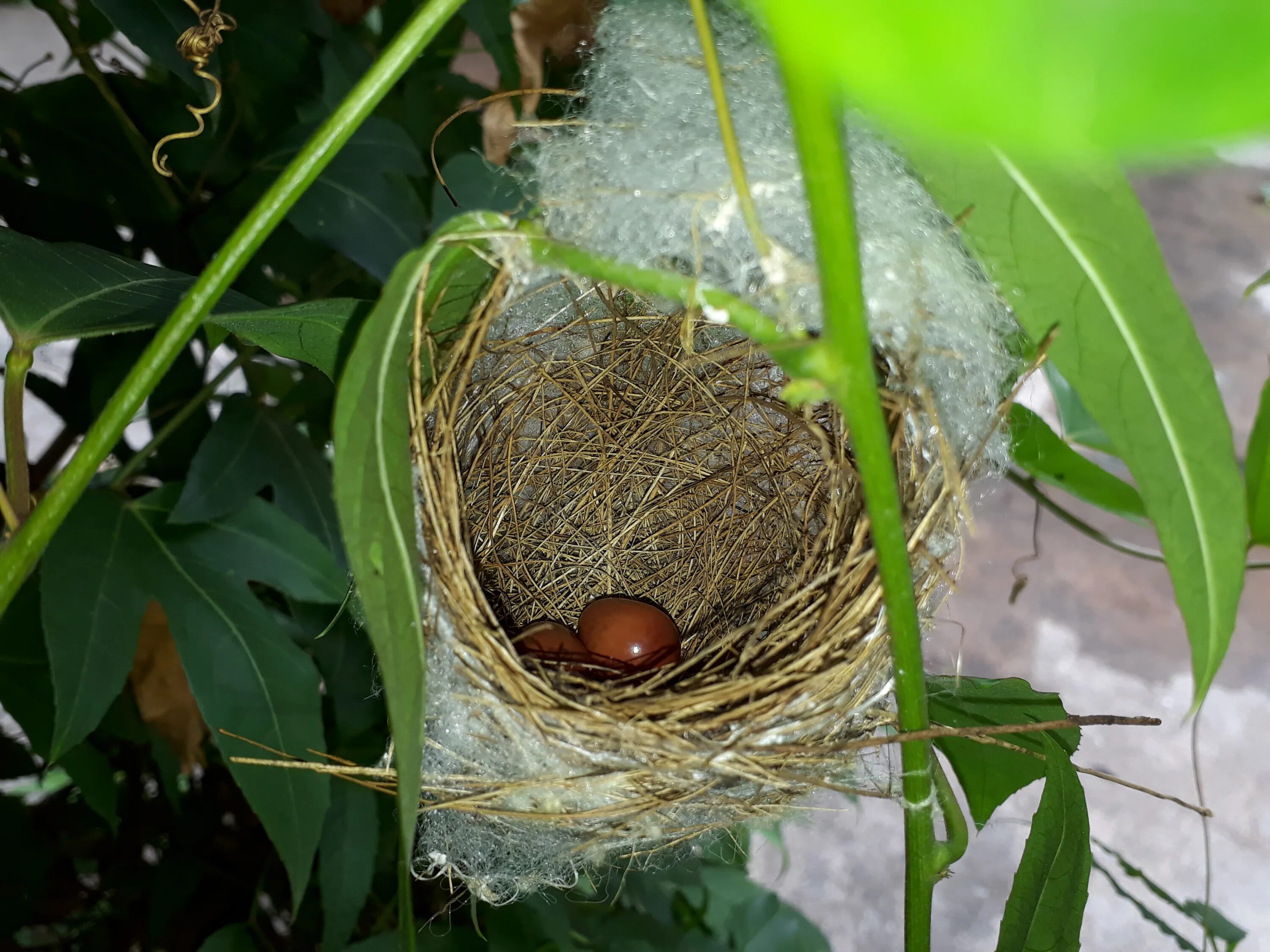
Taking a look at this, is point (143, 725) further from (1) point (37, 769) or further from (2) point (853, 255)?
(2) point (853, 255)

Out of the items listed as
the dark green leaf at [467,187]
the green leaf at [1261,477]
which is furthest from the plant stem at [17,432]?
the green leaf at [1261,477]

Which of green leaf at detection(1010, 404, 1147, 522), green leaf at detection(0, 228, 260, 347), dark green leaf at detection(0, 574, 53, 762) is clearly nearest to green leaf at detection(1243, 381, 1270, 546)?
green leaf at detection(1010, 404, 1147, 522)

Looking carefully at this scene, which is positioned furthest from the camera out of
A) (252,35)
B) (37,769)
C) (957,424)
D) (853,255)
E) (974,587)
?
(974,587)

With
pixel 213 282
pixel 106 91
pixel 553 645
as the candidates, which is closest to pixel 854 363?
pixel 213 282

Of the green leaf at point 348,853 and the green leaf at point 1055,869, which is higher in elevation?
the green leaf at point 1055,869

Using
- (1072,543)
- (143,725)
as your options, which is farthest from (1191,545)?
(1072,543)

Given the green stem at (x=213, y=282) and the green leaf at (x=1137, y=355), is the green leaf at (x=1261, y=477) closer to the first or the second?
the green leaf at (x=1137, y=355)
